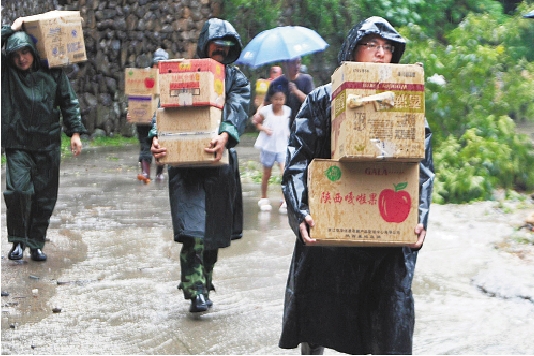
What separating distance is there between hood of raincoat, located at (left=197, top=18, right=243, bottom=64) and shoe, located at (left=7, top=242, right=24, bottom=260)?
254cm

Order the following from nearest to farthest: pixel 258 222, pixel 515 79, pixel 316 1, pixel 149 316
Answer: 1. pixel 149 316
2. pixel 258 222
3. pixel 515 79
4. pixel 316 1

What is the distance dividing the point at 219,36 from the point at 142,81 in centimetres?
703

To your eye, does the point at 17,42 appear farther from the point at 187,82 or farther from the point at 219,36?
the point at 187,82

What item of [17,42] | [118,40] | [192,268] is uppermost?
[17,42]

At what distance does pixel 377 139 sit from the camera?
11.6ft

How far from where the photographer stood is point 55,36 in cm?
707

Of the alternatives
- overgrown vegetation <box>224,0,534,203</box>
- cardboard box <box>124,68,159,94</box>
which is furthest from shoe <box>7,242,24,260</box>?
cardboard box <box>124,68,159,94</box>

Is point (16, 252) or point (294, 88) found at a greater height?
point (294, 88)

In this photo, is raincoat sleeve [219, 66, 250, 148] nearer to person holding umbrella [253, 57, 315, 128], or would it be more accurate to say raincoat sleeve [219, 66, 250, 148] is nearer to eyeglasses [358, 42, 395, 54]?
eyeglasses [358, 42, 395, 54]

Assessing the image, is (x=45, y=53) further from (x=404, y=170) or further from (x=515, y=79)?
(x=515, y=79)

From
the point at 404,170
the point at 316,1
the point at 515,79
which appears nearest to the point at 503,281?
the point at 404,170

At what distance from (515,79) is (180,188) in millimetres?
7091

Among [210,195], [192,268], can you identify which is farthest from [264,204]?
[192,268]

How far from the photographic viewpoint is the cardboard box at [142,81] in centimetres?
1252
